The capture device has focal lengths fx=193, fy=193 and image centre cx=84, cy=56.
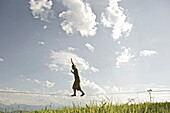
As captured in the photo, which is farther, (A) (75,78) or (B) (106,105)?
(A) (75,78)

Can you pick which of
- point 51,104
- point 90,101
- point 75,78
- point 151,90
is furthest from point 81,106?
point 151,90

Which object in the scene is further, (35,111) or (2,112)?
(35,111)

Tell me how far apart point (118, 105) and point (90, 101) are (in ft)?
3.42

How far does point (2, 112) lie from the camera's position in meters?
5.71

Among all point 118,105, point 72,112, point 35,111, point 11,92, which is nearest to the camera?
point 72,112

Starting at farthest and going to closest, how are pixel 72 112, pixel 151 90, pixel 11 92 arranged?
pixel 151 90, pixel 11 92, pixel 72 112

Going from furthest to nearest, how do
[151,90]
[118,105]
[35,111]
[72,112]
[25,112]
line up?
1. [151,90]
2. [35,111]
3. [118,105]
4. [25,112]
5. [72,112]

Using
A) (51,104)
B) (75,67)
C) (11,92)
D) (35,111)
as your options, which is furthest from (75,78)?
(51,104)

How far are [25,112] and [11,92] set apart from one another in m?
6.52

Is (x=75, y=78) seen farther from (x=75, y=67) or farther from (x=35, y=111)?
(x=35, y=111)

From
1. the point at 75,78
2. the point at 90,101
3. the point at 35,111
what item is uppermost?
the point at 75,78

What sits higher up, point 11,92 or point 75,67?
point 75,67

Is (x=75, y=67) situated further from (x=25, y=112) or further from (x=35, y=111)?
(x=25, y=112)

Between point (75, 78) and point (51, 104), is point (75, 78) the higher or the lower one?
the higher one
